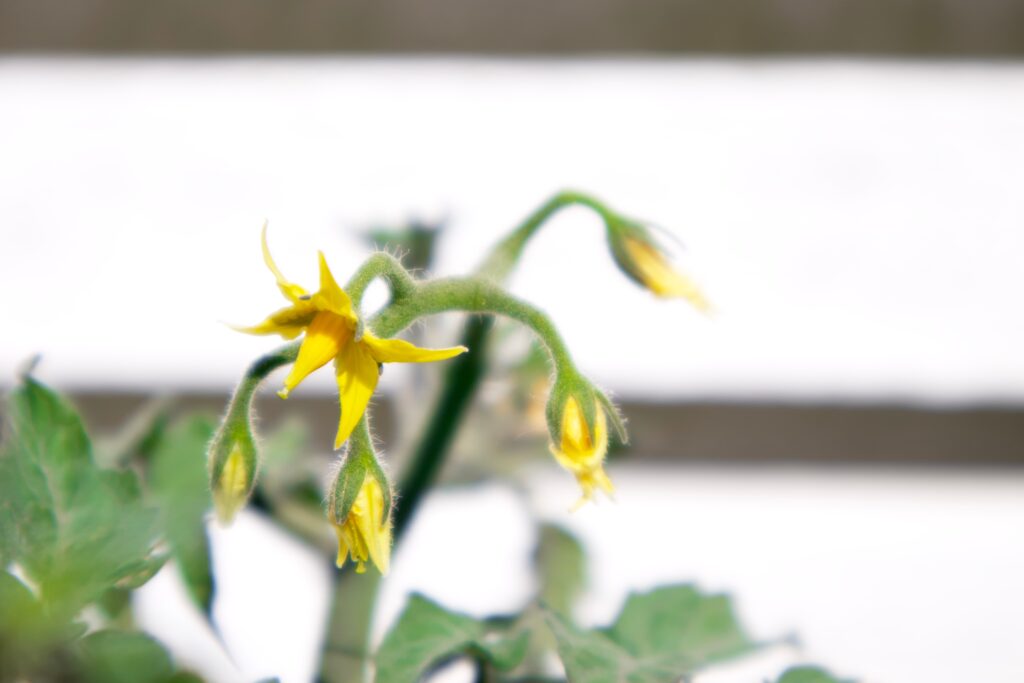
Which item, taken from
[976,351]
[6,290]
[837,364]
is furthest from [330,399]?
[976,351]

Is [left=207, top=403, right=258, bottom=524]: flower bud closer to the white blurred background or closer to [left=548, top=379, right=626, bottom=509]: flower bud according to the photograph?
[left=548, top=379, right=626, bottom=509]: flower bud

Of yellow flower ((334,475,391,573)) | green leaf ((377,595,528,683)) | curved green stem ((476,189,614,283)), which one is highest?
curved green stem ((476,189,614,283))

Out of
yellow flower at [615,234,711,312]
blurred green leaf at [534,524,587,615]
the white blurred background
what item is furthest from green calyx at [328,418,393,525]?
the white blurred background

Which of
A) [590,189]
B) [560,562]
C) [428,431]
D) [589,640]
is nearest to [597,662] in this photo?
[589,640]

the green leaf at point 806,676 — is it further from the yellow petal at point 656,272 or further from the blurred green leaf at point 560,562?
the blurred green leaf at point 560,562

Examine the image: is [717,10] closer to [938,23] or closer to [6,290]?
[938,23]
